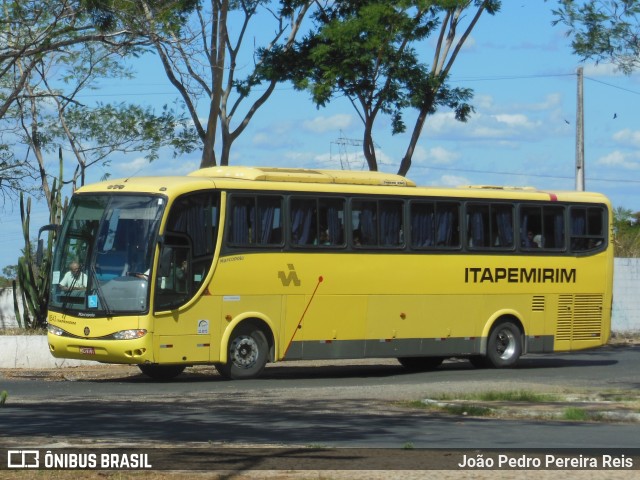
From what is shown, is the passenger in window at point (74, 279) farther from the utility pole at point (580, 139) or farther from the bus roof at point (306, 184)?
the utility pole at point (580, 139)

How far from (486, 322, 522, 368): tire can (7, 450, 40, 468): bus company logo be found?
15.2 metres

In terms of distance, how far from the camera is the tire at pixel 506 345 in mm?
24312

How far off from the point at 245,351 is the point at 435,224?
4.55m

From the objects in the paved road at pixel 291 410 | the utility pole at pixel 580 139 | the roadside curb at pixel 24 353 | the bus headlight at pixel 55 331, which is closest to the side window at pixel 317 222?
the paved road at pixel 291 410

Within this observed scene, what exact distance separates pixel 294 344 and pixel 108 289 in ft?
11.6

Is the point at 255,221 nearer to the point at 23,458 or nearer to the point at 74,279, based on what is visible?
the point at 74,279

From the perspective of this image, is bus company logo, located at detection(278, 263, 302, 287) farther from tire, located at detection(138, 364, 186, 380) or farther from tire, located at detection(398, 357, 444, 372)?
tire, located at detection(398, 357, 444, 372)

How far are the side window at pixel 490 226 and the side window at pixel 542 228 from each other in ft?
1.12

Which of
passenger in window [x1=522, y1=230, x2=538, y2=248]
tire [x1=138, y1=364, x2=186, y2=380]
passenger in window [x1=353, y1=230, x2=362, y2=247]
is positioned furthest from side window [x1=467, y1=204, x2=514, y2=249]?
tire [x1=138, y1=364, x2=186, y2=380]

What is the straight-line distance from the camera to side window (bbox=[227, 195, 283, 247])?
67.6 feet

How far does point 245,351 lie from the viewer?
20906 millimetres

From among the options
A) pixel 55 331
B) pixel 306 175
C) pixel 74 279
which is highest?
pixel 306 175

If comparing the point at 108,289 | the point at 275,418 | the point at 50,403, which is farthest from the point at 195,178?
the point at 275,418

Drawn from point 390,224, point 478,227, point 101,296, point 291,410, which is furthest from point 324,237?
point 291,410
